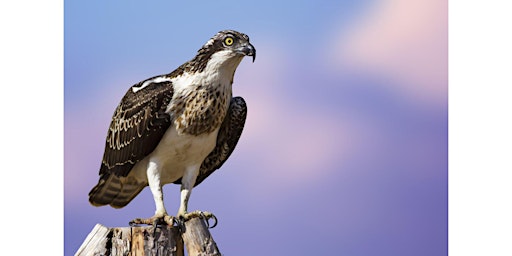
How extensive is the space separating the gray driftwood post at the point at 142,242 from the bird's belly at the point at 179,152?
47 cm

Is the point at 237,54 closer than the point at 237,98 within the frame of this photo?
Yes

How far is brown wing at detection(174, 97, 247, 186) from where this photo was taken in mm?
5750

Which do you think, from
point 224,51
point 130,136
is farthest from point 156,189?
point 224,51

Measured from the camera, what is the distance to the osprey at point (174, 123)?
211 inches

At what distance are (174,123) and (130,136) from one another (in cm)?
36

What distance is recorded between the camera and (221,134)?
5.81 m

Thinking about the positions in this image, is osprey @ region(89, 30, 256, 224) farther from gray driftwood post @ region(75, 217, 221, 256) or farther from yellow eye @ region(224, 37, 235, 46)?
gray driftwood post @ region(75, 217, 221, 256)

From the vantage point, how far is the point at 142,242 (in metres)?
5.15

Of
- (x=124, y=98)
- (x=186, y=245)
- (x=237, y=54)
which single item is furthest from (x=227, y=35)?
(x=186, y=245)

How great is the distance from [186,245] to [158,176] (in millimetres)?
548

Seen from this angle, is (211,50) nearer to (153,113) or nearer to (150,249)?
(153,113)

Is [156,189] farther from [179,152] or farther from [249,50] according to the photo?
[249,50]

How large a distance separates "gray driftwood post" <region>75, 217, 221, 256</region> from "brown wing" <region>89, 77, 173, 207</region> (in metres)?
0.51

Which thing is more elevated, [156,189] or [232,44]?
[232,44]
